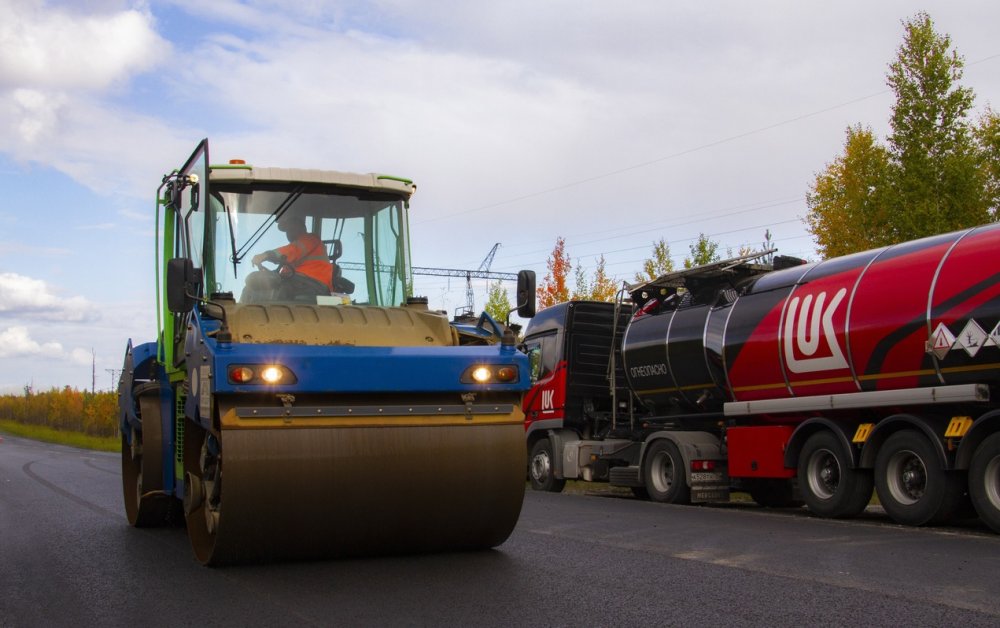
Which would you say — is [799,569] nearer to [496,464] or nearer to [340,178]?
[496,464]

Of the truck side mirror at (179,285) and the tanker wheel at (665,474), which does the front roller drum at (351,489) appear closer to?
the truck side mirror at (179,285)

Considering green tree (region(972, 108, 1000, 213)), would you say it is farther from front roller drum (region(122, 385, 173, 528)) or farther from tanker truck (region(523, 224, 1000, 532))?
front roller drum (region(122, 385, 173, 528))

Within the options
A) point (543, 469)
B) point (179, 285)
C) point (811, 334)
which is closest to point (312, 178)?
point (179, 285)

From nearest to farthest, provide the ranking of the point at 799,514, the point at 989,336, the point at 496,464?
the point at 496,464 < the point at 989,336 < the point at 799,514

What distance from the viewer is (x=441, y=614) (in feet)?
19.7

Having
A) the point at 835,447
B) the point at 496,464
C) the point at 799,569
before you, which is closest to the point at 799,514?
the point at 835,447

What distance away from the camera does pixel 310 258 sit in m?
8.65

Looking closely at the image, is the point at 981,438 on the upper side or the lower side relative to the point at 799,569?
upper

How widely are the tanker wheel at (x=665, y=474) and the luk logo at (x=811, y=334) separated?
2.89 metres

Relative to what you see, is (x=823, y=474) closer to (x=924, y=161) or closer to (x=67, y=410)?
(x=924, y=161)

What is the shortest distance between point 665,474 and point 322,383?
10101mm

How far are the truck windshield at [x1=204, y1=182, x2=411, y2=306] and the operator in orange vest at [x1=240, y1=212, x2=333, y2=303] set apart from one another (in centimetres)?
3

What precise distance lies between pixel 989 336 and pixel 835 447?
9.19 feet

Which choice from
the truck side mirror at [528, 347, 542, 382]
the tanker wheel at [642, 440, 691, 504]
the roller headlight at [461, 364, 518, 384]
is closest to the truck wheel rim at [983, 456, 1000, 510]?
the tanker wheel at [642, 440, 691, 504]
